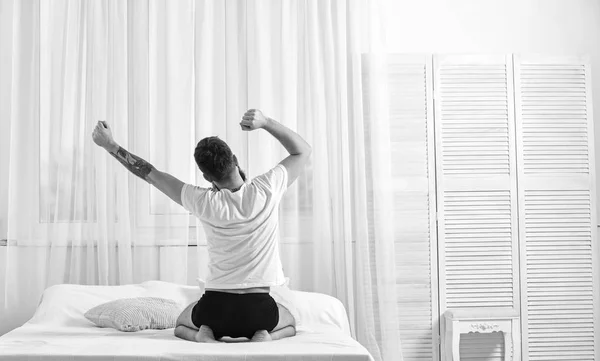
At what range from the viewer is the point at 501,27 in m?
4.42

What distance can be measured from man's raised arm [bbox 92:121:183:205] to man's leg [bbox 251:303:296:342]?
532mm

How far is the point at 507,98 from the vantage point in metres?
4.08

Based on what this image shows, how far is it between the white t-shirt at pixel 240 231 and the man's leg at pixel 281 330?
170 mm

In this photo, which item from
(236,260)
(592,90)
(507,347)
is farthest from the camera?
(592,90)

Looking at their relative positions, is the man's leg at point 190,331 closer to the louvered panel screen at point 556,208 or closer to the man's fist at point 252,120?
the man's fist at point 252,120

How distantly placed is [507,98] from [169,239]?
186 centimetres

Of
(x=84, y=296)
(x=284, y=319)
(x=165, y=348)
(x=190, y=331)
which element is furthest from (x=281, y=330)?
(x=84, y=296)

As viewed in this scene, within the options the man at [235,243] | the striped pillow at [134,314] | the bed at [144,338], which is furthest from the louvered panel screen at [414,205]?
the man at [235,243]

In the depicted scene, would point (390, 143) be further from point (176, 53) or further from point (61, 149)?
point (61, 149)

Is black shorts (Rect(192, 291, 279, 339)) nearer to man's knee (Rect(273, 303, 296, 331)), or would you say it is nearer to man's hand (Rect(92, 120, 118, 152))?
man's knee (Rect(273, 303, 296, 331))

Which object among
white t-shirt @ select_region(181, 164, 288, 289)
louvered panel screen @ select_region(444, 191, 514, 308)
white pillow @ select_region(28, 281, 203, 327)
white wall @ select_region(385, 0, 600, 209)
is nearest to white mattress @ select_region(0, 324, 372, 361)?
white t-shirt @ select_region(181, 164, 288, 289)

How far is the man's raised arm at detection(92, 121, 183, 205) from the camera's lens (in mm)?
2787

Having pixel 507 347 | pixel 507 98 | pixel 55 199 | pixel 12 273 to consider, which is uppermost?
pixel 507 98

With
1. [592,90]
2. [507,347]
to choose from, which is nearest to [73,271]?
[507,347]
